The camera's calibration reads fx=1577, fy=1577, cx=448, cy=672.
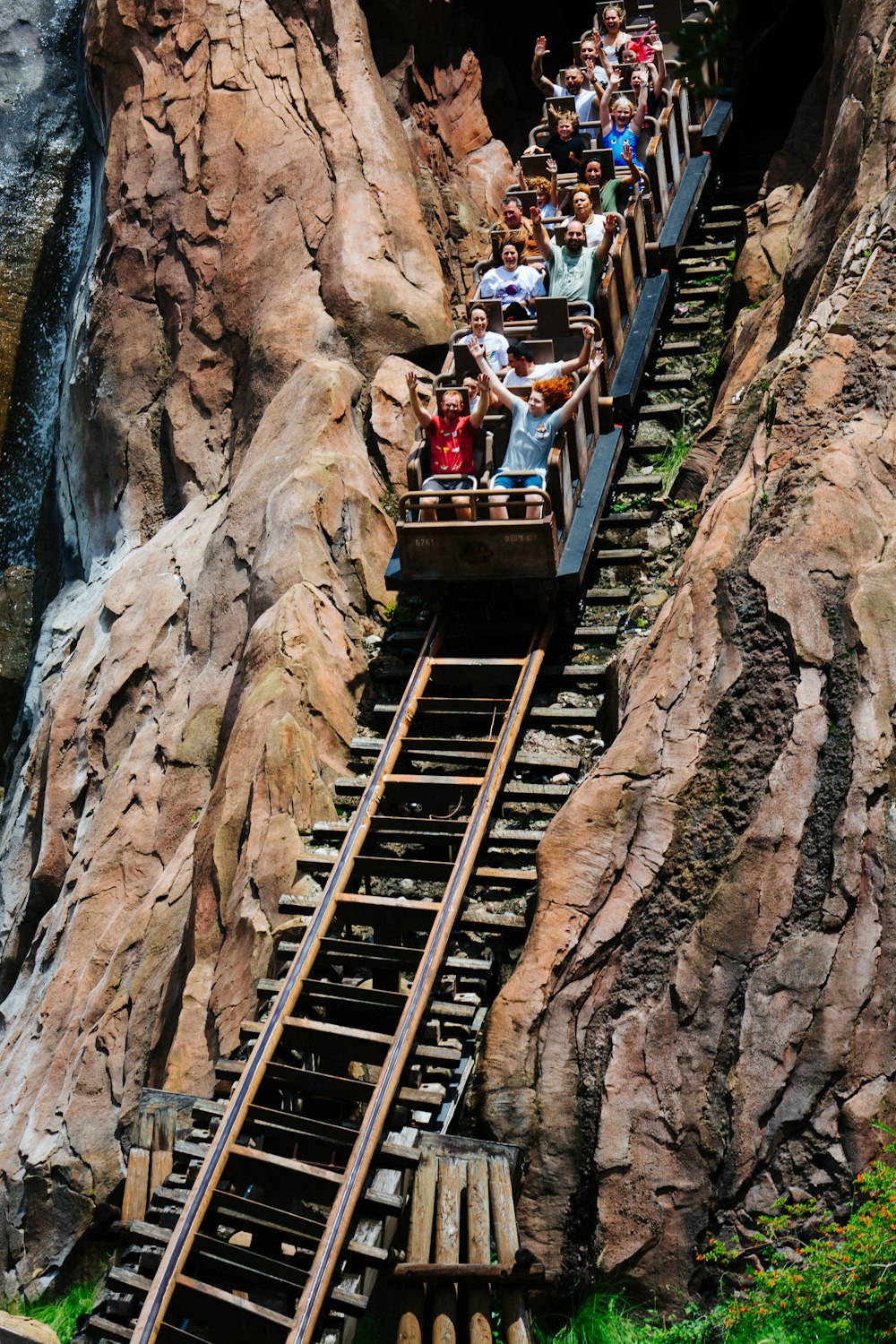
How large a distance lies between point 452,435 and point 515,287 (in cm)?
208

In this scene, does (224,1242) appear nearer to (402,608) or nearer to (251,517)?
(402,608)

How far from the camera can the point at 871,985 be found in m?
6.64

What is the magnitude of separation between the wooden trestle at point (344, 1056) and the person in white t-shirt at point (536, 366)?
6.31 feet

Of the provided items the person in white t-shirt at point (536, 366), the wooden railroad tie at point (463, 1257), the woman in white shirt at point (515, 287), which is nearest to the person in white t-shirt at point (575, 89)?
the woman in white shirt at point (515, 287)

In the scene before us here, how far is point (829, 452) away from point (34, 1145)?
6325mm

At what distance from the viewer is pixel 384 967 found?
26.0 feet

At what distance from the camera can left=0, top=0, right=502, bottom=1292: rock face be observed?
948cm

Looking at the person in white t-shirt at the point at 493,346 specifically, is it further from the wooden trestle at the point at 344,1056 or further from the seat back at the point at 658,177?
the seat back at the point at 658,177

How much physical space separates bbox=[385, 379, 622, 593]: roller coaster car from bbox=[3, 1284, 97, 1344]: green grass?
4529 millimetres

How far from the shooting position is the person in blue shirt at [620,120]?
13102 mm

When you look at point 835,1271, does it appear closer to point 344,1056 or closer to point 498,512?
point 344,1056

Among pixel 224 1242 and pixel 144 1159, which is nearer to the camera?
pixel 224 1242

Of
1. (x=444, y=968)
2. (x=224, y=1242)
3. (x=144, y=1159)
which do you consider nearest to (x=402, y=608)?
(x=444, y=968)

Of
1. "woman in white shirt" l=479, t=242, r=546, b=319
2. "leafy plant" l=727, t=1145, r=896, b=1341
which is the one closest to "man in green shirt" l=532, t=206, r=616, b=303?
"woman in white shirt" l=479, t=242, r=546, b=319
